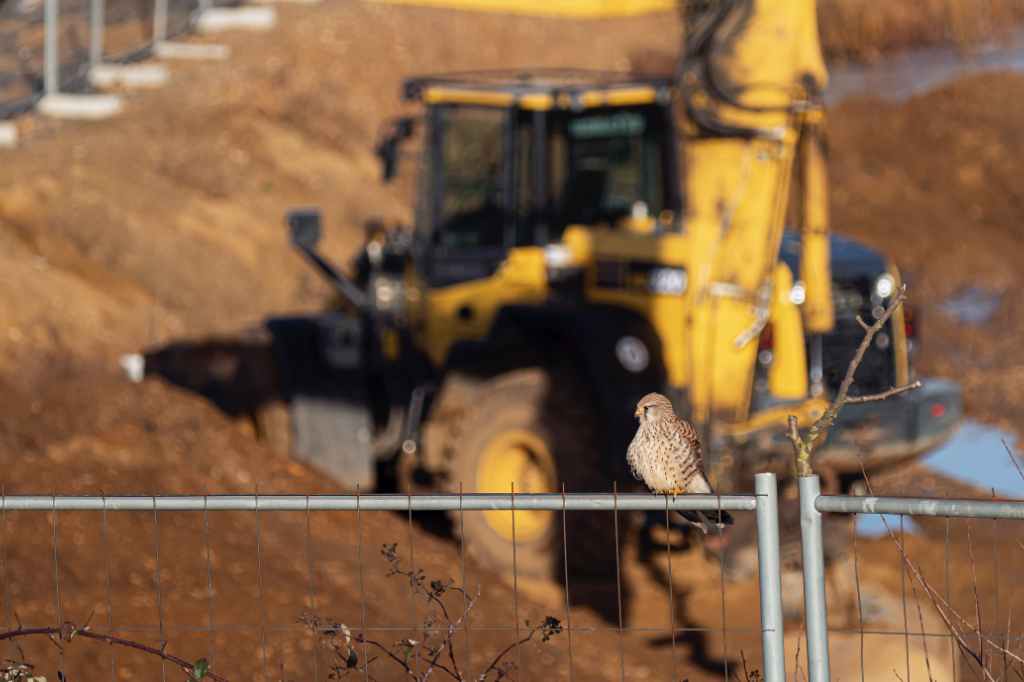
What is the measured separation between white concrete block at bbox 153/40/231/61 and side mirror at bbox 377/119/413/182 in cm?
1091

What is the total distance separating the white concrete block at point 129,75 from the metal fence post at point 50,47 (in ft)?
3.39

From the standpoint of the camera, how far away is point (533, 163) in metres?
7.29

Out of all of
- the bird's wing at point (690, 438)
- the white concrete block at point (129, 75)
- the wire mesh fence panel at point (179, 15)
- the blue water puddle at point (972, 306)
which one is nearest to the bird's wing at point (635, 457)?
the bird's wing at point (690, 438)

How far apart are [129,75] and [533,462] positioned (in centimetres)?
1149

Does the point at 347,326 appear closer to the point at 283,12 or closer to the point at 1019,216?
the point at 283,12

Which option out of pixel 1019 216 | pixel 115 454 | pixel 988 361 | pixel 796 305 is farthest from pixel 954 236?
pixel 115 454

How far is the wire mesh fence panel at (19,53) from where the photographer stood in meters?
13.5

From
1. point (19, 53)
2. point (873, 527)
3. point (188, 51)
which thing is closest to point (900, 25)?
point (188, 51)

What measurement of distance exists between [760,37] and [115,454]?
18.3 ft

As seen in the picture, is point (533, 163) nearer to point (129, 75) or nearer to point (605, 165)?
point (605, 165)

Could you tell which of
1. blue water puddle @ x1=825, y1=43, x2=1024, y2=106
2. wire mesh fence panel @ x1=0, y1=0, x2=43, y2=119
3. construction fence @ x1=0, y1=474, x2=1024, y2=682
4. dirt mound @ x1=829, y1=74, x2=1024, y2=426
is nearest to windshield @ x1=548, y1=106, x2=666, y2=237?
construction fence @ x1=0, y1=474, x2=1024, y2=682

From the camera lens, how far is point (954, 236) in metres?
20.4

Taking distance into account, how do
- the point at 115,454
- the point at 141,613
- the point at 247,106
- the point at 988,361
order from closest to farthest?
the point at 141,613 < the point at 115,454 < the point at 988,361 < the point at 247,106

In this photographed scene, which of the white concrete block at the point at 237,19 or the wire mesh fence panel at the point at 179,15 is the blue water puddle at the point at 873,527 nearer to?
the wire mesh fence panel at the point at 179,15
